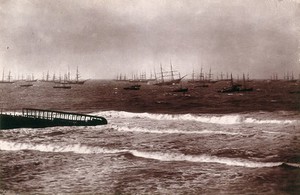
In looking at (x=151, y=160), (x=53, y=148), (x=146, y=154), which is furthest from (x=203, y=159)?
(x=53, y=148)

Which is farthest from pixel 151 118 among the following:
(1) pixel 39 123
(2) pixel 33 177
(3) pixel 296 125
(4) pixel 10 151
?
(2) pixel 33 177

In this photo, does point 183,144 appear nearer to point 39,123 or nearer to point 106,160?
point 106,160

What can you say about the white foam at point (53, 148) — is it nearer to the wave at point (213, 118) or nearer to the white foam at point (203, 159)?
the white foam at point (203, 159)

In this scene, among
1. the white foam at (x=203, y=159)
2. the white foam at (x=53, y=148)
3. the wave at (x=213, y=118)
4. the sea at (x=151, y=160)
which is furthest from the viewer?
the wave at (x=213, y=118)

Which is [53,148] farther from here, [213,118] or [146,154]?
[213,118]

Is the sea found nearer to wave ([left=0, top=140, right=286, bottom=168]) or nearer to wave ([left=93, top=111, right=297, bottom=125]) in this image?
wave ([left=0, top=140, right=286, bottom=168])

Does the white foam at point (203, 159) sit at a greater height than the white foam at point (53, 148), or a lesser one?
lesser

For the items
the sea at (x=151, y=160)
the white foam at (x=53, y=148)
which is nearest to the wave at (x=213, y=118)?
the sea at (x=151, y=160)

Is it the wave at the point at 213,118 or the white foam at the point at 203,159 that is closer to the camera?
the white foam at the point at 203,159
